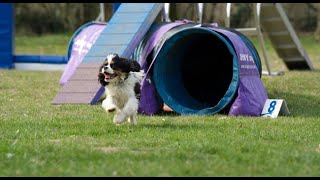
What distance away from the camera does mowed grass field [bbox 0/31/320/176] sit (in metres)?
5.67

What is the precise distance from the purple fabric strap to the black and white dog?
186cm

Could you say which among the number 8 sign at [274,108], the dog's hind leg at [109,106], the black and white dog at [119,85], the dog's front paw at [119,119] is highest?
the black and white dog at [119,85]

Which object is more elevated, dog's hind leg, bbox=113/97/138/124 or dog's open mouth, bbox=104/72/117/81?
dog's open mouth, bbox=104/72/117/81

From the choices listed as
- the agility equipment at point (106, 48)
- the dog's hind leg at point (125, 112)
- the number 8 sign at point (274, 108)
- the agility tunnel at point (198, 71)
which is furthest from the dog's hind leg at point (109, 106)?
the number 8 sign at point (274, 108)

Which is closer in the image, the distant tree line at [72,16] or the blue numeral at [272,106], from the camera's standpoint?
the blue numeral at [272,106]

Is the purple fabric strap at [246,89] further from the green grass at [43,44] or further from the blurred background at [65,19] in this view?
the blurred background at [65,19]

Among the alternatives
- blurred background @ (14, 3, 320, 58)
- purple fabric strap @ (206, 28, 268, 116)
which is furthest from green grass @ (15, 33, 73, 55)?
purple fabric strap @ (206, 28, 268, 116)

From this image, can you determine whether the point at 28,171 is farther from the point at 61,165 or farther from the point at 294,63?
the point at 294,63

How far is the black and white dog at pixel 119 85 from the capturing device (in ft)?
29.1

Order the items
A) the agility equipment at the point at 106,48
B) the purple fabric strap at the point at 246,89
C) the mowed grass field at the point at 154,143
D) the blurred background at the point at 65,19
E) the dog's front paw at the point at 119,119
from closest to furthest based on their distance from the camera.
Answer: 1. the mowed grass field at the point at 154,143
2. the dog's front paw at the point at 119,119
3. the purple fabric strap at the point at 246,89
4. the agility equipment at the point at 106,48
5. the blurred background at the point at 65,19

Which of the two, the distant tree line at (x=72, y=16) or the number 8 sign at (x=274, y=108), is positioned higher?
Answer: the number 8 sign at (x=274, y=108)

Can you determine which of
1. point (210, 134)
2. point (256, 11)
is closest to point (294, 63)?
point (256, 11)

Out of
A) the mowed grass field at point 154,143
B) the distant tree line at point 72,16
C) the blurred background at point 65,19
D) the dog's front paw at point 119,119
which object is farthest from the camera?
the distant tree line at point 72,16

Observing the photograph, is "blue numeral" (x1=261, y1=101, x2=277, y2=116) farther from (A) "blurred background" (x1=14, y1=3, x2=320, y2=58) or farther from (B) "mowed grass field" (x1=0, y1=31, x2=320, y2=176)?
(A) "blurred background" (x1=14, y1=3, x2=320, y2=58)
